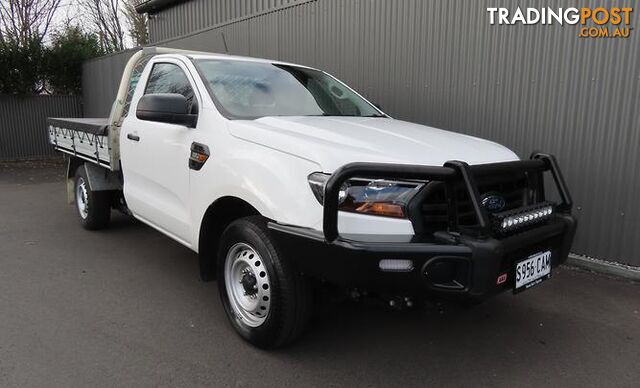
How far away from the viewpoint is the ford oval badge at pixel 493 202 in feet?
9.50

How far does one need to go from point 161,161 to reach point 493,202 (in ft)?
8.16

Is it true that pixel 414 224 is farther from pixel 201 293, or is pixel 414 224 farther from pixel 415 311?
pixel 201 293

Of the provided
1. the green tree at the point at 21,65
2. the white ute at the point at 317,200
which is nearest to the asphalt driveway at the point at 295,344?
the white ute at the point at 317,200

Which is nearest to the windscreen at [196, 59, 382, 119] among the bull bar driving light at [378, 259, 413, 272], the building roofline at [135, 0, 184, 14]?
the bull bar driving light at [378, 259, 413, 272]

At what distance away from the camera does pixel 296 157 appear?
2.86 m

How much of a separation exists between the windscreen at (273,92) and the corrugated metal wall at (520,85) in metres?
1.54

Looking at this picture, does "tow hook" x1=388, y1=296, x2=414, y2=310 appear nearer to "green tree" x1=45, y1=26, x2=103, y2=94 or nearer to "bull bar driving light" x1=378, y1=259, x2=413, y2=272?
"bull bar driving light" x1=378, y1=259, x2=413, y2=272

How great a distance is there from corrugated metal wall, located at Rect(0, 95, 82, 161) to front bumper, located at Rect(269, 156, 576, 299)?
1313 centimetres

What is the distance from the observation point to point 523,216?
2.83m

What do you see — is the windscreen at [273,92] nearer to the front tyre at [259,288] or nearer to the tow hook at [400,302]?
the front tyre at [259,288]

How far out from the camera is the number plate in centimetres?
283

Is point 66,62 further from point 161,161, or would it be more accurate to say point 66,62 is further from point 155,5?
point 161,161

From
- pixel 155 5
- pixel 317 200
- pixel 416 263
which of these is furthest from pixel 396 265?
pixel 155 5

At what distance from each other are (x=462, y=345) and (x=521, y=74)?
9.88 feet
